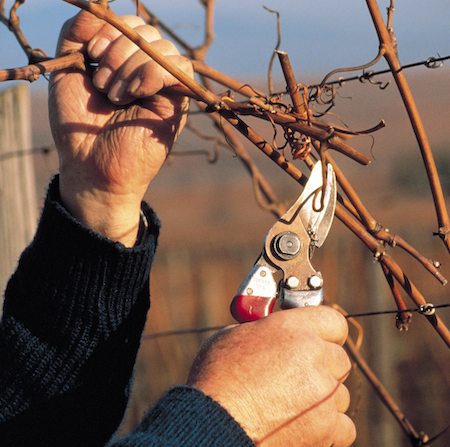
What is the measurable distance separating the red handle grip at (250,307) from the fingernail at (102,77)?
1.67 feet

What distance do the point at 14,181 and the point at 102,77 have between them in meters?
1.59

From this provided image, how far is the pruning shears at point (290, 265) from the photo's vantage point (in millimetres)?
1015

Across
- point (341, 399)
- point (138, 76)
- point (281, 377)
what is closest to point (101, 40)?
point (138, 76)

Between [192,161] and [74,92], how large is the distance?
19.2 metres

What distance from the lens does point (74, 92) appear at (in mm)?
1025

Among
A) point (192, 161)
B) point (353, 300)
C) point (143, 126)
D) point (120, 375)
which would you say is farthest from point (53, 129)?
point (192, 161)

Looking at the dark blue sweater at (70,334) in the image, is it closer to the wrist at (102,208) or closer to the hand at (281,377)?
the wrist at (102,208)

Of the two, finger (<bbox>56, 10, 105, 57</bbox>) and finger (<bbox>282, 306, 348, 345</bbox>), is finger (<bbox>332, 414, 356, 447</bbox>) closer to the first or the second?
finger (<bbox>282, 306, 348, 345</bbox>)

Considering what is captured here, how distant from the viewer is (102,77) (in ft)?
3.16

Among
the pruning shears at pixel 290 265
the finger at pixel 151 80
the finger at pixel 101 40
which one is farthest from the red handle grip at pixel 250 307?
the finger at pixel 101 40

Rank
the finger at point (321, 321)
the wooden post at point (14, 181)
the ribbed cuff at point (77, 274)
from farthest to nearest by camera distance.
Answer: the wooden post at point (14, 181) → the ribbed cuff at point (77, 274) → the finger at point (321, 321)

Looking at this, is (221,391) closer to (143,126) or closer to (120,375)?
(120,375)

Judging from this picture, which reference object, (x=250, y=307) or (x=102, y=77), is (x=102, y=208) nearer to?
(x=102, y=77)

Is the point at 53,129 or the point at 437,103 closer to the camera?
the point at 53,129
